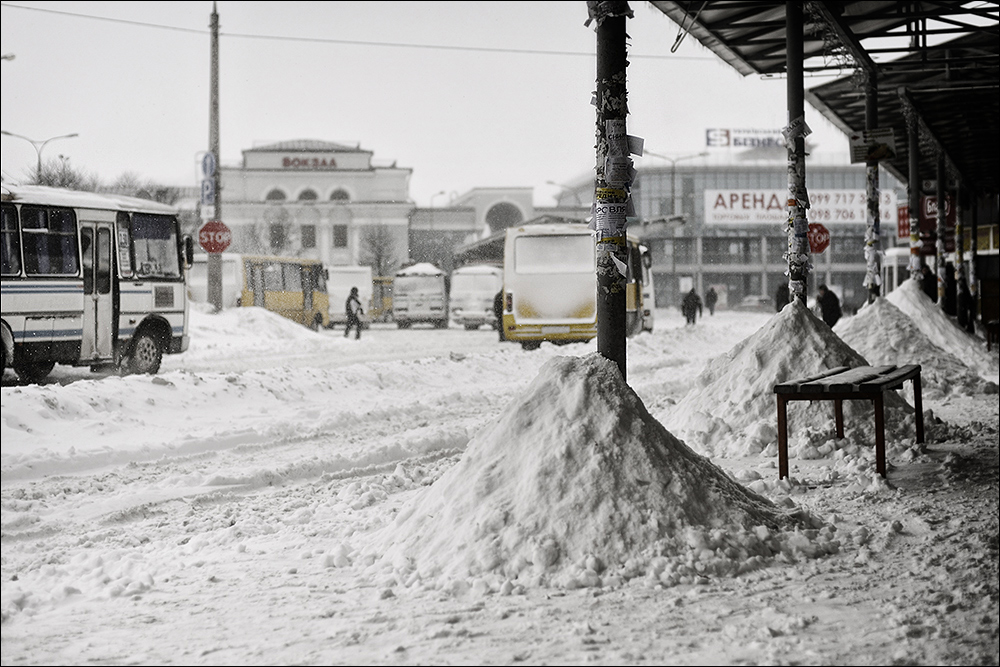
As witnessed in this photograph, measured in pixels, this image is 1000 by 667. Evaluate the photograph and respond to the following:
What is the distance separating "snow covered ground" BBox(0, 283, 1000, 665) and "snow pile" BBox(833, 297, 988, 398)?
4167mm

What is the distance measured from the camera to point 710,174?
8638 cm

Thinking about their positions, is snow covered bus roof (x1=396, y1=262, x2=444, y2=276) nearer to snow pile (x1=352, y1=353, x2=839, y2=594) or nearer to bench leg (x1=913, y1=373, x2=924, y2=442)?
bench leg (x1=913, y1=373, x2=924, y2=442)

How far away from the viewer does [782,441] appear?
25.0 feet

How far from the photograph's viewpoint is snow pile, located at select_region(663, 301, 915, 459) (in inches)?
358

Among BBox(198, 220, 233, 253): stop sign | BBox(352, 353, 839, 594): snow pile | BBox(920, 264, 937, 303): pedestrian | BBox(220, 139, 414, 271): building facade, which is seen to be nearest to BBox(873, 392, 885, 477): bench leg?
BBox(352, 353, 839, 594): snow pile

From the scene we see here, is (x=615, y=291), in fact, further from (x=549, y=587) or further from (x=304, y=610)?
(x=304, y=610)

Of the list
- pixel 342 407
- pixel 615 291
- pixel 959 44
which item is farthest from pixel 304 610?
pixel 959 44

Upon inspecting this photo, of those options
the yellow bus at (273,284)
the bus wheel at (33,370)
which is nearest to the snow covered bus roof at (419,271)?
the yellow bus at (273,284)

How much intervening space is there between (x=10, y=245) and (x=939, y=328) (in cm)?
1615

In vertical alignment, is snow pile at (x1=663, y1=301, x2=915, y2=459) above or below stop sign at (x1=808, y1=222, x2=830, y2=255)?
below

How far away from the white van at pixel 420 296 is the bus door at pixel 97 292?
28.5 meters

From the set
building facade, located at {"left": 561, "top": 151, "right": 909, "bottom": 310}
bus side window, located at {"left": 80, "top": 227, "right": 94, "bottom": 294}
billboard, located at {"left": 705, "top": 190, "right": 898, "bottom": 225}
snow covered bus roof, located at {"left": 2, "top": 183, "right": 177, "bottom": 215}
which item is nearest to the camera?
snow covered bus roof, located at {"left": 2, "top": 183, "right": 177, "bottom": 215}

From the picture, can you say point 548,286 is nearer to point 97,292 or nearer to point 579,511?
point 97,292

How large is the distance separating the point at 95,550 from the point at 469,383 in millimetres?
11261
